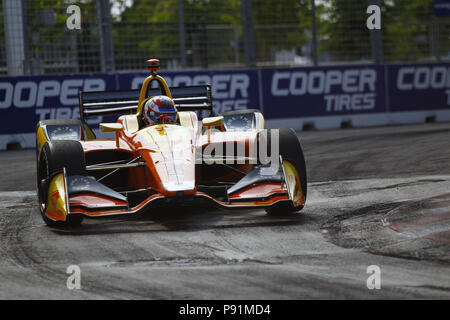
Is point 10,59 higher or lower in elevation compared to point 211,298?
higher

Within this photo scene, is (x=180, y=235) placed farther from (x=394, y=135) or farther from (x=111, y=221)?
(x=394, y=135)

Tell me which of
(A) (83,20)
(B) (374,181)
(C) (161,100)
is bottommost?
(B) (374,181)

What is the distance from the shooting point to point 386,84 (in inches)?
739

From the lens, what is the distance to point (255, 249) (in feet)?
20.8

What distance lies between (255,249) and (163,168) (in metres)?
1.51

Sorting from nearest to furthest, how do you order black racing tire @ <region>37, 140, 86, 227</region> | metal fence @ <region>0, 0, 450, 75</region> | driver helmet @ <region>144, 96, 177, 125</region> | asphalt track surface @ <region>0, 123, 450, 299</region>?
asphalt track surface @ <region>0, 123, 450, 299</region>, black racing tire @ <region>37, 140, 86, 227</region>, driver helmet @ <region>144, 96, 177, 125</region>, metal fence @ <region>0, 0, 450, 75</region>

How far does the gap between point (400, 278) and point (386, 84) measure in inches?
551

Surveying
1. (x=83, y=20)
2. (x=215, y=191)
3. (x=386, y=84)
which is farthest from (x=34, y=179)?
(x=386, y=84)

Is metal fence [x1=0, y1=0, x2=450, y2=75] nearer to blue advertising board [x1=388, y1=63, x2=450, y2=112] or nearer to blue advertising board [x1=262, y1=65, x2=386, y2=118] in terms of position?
blue advertising board [x1=262, y1=65, x2=386, y2=118]

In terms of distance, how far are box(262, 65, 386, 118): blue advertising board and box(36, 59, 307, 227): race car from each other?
28.6ft

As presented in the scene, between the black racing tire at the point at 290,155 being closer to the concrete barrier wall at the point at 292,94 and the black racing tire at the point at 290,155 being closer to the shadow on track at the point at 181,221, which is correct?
the shadow on track at the point at 181,221

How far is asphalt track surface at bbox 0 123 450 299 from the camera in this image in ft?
16.7

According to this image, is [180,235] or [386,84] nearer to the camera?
[180,235]

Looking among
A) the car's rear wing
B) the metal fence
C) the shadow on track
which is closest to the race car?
the shadow on track
